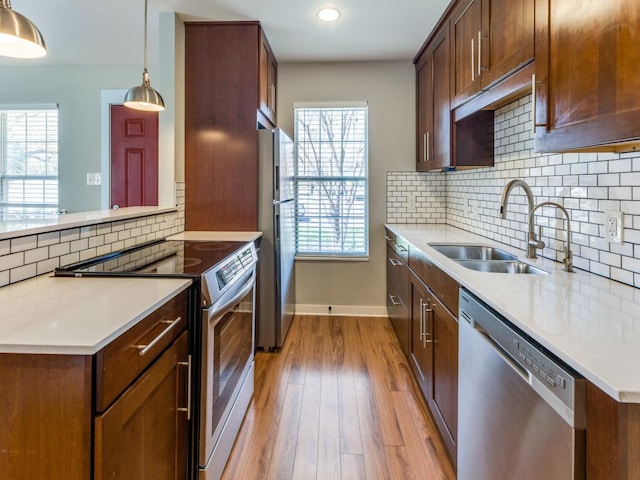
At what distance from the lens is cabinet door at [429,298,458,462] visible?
164 cm

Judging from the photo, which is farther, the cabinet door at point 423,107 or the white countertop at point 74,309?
the cabinet door at point 423,107

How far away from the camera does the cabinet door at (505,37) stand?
1.58 metres

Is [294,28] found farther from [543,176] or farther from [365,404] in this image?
[365,404]

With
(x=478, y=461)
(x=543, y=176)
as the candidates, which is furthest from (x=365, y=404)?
(x=543, y=176)

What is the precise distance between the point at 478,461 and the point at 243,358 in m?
1.19

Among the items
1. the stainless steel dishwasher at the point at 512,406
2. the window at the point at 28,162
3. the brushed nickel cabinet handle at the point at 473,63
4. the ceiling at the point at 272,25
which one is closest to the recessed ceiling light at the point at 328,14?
the ceiling at the point at 272,25

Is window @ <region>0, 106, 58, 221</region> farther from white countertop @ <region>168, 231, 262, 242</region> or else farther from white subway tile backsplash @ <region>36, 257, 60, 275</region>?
white subway tile backsplash @ <region>36, 257, 60, 275</region>

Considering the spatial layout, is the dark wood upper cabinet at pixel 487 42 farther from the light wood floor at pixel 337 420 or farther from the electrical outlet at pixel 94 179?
the electrical outlet at pixel 94 179

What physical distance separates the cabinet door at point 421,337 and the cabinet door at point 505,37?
112cm

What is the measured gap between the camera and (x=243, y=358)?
6.83 ft

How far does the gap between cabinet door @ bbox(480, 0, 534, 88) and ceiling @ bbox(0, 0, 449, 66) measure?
2.51ft

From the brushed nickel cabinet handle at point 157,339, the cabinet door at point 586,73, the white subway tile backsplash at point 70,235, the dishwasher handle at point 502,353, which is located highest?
the cabinet door at point 586,73

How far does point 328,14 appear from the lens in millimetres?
2758

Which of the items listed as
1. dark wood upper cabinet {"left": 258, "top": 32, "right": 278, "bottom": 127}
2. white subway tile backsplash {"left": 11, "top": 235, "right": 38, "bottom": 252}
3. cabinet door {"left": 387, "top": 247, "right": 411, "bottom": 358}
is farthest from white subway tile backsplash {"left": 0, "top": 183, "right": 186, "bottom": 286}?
cabinet door {"left": 387, "top": 247, "right": 411, "bottom": 358}
